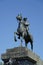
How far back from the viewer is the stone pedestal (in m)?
22.5

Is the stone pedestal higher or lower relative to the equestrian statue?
lower

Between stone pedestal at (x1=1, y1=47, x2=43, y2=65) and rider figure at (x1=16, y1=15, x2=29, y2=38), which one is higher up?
rider figure at (x1=16, y1=15, x2=29, y2=38)

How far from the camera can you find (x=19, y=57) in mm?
22562

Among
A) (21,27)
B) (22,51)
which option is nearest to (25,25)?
(21,27)

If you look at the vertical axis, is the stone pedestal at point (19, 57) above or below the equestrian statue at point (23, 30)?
below

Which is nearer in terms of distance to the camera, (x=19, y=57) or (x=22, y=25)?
(x=19, y=57)

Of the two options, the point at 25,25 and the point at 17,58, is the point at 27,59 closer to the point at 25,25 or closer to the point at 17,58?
the point at 17,58

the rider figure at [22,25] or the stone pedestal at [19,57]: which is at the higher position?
the rider figure at [22,25]

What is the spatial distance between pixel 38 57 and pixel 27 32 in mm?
1846

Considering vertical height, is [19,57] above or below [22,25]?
below

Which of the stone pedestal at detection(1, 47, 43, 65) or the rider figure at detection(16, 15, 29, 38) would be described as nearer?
the stone pedestal at detection(1, 47, 43, 65)

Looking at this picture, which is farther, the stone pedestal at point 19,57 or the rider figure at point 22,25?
the rider figure at point 22,25

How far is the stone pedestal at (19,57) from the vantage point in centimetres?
2250

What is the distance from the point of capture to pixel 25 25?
77.9ft
